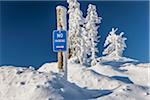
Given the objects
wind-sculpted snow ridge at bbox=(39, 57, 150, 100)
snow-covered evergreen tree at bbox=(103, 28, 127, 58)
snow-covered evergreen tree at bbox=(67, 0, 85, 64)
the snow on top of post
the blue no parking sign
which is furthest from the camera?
snow-covered evergreen tree at bbox=(103, 28, 127, 58)

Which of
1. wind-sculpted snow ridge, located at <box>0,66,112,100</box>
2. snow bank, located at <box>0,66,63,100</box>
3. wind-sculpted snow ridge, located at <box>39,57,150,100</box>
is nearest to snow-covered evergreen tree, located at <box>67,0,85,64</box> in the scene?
wind-sculpted snow ridge, located at <box>39,57,150,100</box>

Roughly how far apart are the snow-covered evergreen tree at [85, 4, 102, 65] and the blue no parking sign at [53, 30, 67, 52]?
32.9 metres

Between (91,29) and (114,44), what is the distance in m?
11.6

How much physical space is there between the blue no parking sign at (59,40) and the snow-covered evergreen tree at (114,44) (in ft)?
146

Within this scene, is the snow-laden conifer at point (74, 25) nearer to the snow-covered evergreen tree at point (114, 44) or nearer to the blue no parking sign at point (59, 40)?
the snow-covered evergreen tree at point (114, 44)

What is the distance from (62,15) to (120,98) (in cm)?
737

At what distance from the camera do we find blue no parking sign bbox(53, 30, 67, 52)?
19.6 meters

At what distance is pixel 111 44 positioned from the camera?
6494cm

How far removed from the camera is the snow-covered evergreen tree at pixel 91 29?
5334 cm

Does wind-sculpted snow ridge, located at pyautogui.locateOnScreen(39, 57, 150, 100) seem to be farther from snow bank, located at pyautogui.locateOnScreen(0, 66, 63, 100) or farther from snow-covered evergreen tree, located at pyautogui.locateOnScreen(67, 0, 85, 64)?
snow-covered evergreen tree, located at pyautogui.locateOnScreen(67, 0, 85, 64)

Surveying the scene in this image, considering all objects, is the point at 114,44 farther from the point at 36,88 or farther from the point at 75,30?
the point at 36,88

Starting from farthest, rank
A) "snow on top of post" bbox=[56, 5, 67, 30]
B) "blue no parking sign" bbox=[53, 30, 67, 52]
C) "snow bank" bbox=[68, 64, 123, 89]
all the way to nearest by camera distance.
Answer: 1. "snow bank" bbox=[68, 64, 123, 89]
2. "snow on top of post" bbox=[56, 5, 67, 30]
3. "blue no parking sign" bbox=[53, 30, 67, 52]

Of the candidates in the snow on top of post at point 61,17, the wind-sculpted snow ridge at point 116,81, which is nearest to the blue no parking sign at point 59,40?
the snow on top of post at point 61,17

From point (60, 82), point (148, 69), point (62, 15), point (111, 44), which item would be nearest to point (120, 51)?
point (111, 44)
